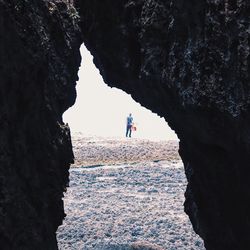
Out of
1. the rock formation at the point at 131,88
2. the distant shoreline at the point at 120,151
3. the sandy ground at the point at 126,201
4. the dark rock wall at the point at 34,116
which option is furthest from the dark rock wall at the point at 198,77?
the distant shoreline at the point at 120,151

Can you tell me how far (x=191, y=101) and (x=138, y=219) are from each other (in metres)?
18.2

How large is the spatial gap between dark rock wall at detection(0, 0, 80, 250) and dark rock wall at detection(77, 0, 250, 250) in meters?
1.51

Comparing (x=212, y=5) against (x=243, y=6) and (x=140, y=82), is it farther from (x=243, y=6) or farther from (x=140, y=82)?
(x=140, y=82)

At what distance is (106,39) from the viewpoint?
16.3m

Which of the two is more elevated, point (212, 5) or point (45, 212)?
point (212, 5)

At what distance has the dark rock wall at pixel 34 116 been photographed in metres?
11.9

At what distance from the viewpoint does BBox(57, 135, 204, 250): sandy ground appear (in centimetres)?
2752

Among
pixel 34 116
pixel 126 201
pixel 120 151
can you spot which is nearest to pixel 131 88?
pixel 34 116

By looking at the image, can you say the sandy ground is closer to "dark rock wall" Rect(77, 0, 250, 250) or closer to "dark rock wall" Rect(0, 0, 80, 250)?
"dark rock wall" Rect(77, 0, 250, 250)

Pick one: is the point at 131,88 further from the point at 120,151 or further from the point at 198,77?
the point at 120,151

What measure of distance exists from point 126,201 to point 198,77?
21.2 m

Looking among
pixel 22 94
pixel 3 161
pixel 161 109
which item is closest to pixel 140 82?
pixel 161 109

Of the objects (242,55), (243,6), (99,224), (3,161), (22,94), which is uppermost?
(243,6)

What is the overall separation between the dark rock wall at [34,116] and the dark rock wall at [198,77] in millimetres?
1513
